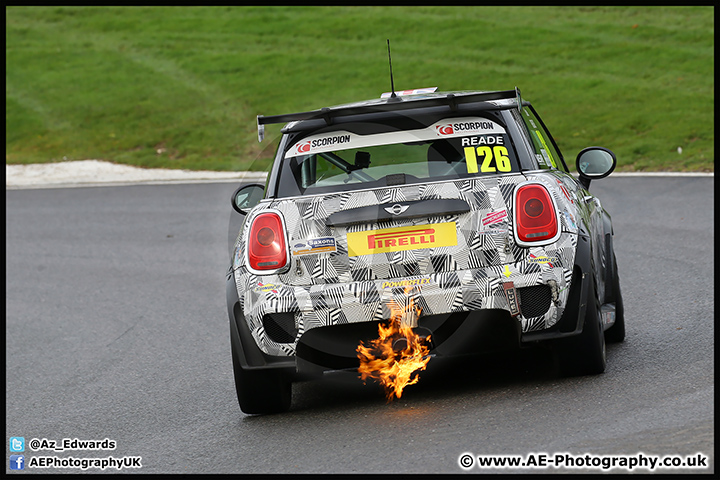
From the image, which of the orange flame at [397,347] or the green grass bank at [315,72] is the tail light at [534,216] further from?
the green grass bank at [315,72]

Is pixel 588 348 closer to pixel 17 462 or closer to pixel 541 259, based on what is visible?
pixel 541 259

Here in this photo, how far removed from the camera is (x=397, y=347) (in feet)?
15.3

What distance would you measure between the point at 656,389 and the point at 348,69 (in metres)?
27.0

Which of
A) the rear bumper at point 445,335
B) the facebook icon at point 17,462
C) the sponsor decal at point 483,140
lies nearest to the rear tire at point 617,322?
the rear bumper at point 445,335

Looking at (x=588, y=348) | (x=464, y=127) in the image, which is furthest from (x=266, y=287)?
(x=588, y=348)

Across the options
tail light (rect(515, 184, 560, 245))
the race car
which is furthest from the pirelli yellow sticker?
tail light (rect(515, 184, 560, 245))

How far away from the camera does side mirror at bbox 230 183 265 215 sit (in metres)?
6.05

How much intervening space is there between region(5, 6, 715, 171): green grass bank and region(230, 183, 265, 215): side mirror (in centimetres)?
1048

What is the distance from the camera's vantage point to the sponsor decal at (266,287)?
15.5ft

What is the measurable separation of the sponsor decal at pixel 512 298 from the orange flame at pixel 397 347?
0.41m

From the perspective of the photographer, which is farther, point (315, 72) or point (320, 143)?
point (315, 72)

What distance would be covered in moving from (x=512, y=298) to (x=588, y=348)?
1.93ft

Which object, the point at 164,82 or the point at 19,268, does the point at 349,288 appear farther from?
the point at 164,82
